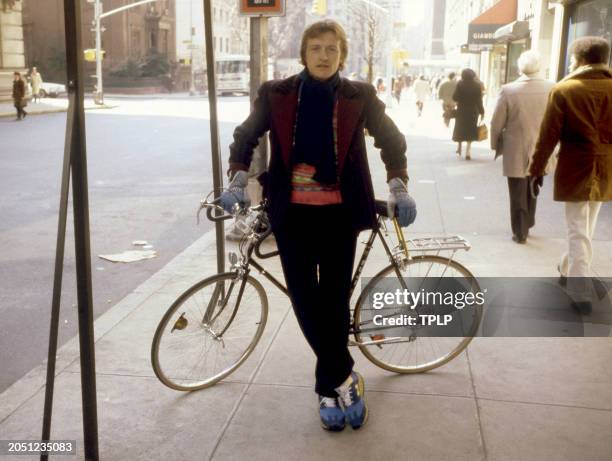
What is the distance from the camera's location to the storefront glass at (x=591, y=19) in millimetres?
12117

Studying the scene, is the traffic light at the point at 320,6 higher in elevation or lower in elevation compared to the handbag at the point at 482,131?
higher

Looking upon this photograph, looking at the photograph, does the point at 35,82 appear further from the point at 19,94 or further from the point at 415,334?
the point at 415,334

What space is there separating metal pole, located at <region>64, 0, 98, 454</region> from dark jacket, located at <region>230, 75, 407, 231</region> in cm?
89

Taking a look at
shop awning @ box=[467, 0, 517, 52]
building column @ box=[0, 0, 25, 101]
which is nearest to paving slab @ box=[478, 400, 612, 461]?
shop awning @ box=[467, 0, 517, 52]

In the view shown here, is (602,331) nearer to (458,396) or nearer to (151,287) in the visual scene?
(458,396)

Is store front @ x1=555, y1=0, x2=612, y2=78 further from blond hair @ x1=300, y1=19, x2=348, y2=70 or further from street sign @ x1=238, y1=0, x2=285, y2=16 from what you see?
blond hair @ x1=300, y1=19, x2=348, y2=70

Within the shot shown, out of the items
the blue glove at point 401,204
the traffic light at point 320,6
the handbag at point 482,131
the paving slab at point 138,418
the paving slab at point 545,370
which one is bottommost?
the paving slab at point 138,418

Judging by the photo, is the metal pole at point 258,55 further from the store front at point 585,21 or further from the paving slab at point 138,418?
the store front at point 585,21

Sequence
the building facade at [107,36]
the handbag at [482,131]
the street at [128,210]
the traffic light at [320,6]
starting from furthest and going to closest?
1. the building facade at [107,36]
2. the traffic light at [320,6]
3. the handbag at [482,131]
4. the street at [128,210]

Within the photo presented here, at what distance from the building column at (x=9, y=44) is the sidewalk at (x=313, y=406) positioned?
3210 cm

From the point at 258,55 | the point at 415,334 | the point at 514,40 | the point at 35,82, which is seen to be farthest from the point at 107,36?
the point at 415,334

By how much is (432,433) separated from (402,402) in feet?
1.17

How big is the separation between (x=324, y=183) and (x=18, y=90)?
24351mm

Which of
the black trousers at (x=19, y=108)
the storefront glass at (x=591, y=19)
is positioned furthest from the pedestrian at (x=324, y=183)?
the black trousers at (x=19, y=108)
